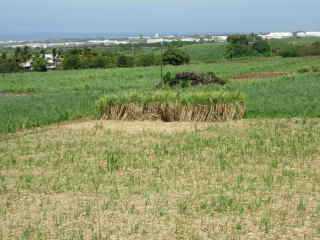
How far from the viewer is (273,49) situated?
271ft

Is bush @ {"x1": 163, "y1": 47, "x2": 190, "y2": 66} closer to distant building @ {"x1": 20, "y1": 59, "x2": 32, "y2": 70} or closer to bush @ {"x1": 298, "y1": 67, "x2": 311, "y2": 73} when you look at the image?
distant building @ {"x1": 20, "y1": 59, "x2": 32, "y2": 70}

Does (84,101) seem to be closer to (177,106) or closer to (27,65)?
(177,106)

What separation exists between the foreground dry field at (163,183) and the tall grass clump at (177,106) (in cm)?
113

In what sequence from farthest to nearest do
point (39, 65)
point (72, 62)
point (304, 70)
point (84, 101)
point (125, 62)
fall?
1. point (125, 62)
2. point (72, 62)
3. point (39, 65)
4. point (304, 70)
5. point (84, 101)

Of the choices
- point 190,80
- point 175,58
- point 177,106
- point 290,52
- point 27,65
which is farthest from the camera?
point 27,65

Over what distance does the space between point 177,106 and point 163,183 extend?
7.74 m

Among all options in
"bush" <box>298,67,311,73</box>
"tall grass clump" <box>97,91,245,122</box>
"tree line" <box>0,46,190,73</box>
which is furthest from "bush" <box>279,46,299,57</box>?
"tall grass clump" <box>97,91,245,122</box>

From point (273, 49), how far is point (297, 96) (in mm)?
60821

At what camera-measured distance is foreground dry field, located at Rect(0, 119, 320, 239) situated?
7.83 meters

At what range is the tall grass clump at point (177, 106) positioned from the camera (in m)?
17.8

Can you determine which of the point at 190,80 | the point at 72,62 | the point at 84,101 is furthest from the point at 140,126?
the point at 72,62

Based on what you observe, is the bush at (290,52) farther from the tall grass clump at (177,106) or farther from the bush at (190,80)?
the tall grass clump at (177,106)

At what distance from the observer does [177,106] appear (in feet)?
58.9

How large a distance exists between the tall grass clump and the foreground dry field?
3.70 feet
